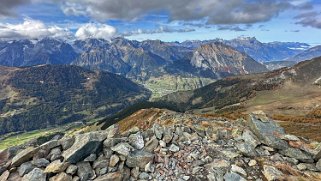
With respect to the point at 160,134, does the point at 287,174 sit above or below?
below

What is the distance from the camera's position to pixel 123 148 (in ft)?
99.6

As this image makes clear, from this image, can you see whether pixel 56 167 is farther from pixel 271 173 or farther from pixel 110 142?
pixel 271 173

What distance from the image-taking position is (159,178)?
93.8ft

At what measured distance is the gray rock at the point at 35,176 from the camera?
Result: 2769cm

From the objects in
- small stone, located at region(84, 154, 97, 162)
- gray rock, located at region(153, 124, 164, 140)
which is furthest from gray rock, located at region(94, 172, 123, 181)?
gray rock, located at region(153, 124, 164, 140)

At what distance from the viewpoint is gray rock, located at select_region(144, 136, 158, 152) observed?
31638 mm

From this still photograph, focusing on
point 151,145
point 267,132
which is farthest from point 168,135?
point 267,132

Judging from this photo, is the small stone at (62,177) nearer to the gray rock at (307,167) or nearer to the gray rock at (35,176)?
the gray rock at (35,176)

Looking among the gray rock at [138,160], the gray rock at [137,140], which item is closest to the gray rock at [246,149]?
the gray rock at [138,160]

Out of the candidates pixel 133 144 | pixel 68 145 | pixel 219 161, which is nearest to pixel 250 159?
pixel 219 161

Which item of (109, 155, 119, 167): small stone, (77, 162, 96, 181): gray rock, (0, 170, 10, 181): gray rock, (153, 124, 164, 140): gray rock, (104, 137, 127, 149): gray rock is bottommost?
(0, 170, 10, 181): gray rock

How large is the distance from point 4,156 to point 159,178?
53.5 ft

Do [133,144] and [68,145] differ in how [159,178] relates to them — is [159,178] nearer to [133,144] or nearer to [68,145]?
[133,144]

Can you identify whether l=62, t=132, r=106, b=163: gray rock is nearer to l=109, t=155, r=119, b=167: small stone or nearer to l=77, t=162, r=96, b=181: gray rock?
l=77, t=162, r=96, b=181: gray rock
